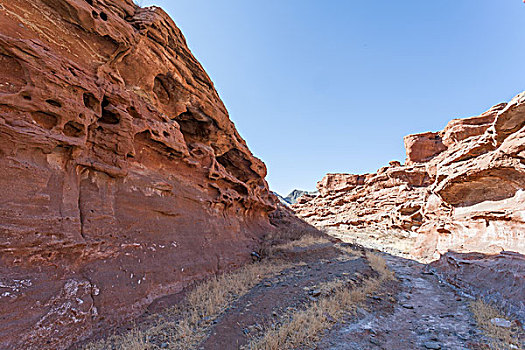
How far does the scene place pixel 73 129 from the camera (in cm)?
568

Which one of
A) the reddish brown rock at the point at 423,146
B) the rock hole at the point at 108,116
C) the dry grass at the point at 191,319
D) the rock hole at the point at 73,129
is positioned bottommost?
the dry grass at the point at 191,319

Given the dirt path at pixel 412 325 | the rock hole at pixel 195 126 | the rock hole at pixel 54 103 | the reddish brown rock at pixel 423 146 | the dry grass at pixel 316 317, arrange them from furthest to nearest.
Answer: the reddish brown rock at pixel 423 146, the rock hole at pixel 195 126, the rock hole at pixel 54 103, the dirt path at pixel 412 325, the dry grass at pixel 316 317

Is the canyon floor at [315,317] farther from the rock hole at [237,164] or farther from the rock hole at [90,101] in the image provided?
the rock hole at [237,164]

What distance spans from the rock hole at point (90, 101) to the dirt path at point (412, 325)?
27.7 ft

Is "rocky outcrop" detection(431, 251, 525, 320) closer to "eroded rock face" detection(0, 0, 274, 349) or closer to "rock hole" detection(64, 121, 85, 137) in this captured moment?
"eroded rock face" detection(0, 0, 274, 349)

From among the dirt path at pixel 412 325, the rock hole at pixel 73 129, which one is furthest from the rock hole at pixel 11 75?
the dirt path at pixel 412 325

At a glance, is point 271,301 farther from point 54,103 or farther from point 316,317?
point 54,103

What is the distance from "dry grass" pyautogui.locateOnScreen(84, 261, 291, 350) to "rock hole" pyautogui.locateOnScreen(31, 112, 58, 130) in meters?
4.99

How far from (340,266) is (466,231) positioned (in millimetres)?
7373

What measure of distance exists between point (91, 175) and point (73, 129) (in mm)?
1288

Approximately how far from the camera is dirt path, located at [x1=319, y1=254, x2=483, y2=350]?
4785mm

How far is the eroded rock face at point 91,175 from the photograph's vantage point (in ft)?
13.9

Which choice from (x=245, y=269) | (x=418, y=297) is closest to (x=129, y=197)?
(x=245, y=269)

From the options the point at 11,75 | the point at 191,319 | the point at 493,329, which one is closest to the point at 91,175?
the point at 11,75
